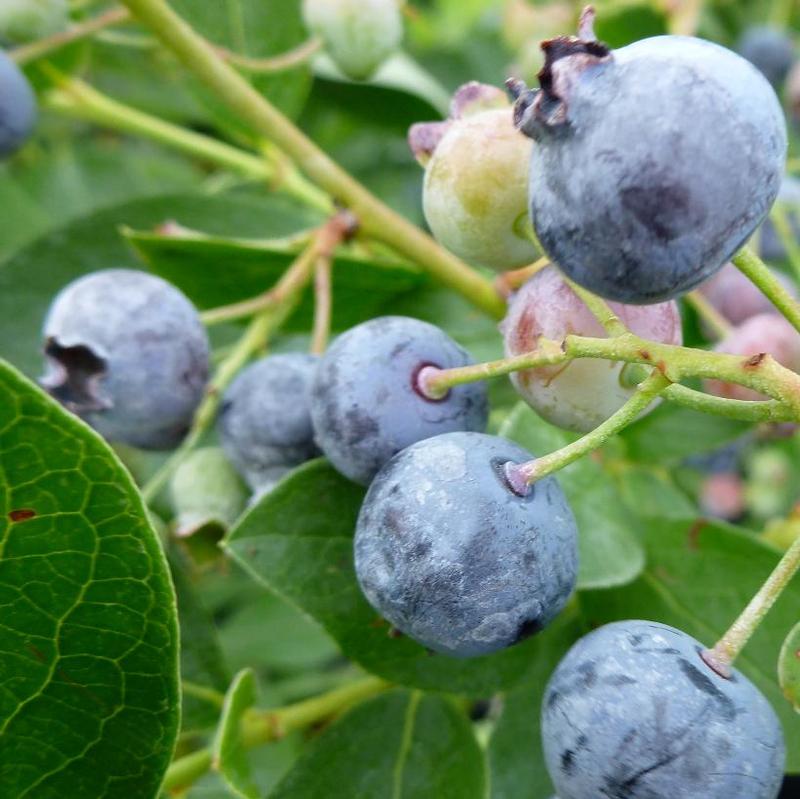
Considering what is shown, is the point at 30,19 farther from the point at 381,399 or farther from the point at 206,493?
the point at 381,399

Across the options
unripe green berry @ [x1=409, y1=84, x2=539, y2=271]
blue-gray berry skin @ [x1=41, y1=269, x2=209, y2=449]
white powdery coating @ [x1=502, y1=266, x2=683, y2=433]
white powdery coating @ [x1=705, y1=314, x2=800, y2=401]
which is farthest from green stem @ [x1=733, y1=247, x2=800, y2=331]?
blue-gray berry skin @ [x1=41, y1=269, x2=209, y2=449]

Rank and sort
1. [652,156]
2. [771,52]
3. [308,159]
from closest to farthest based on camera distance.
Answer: [652,156] < [308,159] < [771,52]

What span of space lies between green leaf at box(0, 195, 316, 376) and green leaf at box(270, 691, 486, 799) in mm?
843

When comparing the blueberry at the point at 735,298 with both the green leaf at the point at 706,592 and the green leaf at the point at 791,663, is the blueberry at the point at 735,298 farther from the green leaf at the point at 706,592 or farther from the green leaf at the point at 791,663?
the green leaf at the point at 791,663

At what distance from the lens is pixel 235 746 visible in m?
1.24

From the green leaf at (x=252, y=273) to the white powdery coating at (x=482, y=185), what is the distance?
0.48 m

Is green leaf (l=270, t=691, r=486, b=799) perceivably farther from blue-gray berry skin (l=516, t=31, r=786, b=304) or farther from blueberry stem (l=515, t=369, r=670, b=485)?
blue-gray berry skin (l=516, t=31, r=786, b=304)

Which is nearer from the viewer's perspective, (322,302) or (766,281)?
(766,281)

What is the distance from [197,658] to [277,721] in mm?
172

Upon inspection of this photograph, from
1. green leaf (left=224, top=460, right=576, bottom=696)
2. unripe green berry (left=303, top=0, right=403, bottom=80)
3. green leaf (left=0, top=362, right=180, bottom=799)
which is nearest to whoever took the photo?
green leaf (left=0, top=362, right=180, bottom=799)

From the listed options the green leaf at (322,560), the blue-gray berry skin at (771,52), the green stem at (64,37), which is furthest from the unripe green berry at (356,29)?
the blue-gray berry skin at (771,52)

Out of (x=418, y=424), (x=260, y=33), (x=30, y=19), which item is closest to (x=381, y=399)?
(x=418, y=424)

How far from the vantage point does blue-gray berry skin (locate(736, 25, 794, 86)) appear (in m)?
2.46

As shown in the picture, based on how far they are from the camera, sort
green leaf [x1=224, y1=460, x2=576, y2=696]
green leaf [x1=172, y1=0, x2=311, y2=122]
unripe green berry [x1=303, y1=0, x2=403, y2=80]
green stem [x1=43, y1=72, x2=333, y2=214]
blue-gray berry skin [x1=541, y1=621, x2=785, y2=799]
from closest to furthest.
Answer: blue-gray berry skin [x1=541, y1=621, x2=785, y2=799], green leaf [x1=224, y1=460, x2=576, y2=696], unripe green berry [x1=303, y1=0, x2=403, y2=80], green leaf [x1=172, y1=0, x2=311, y2=122], green stem [x1=43, y1=72, x2=333, y2=214]
